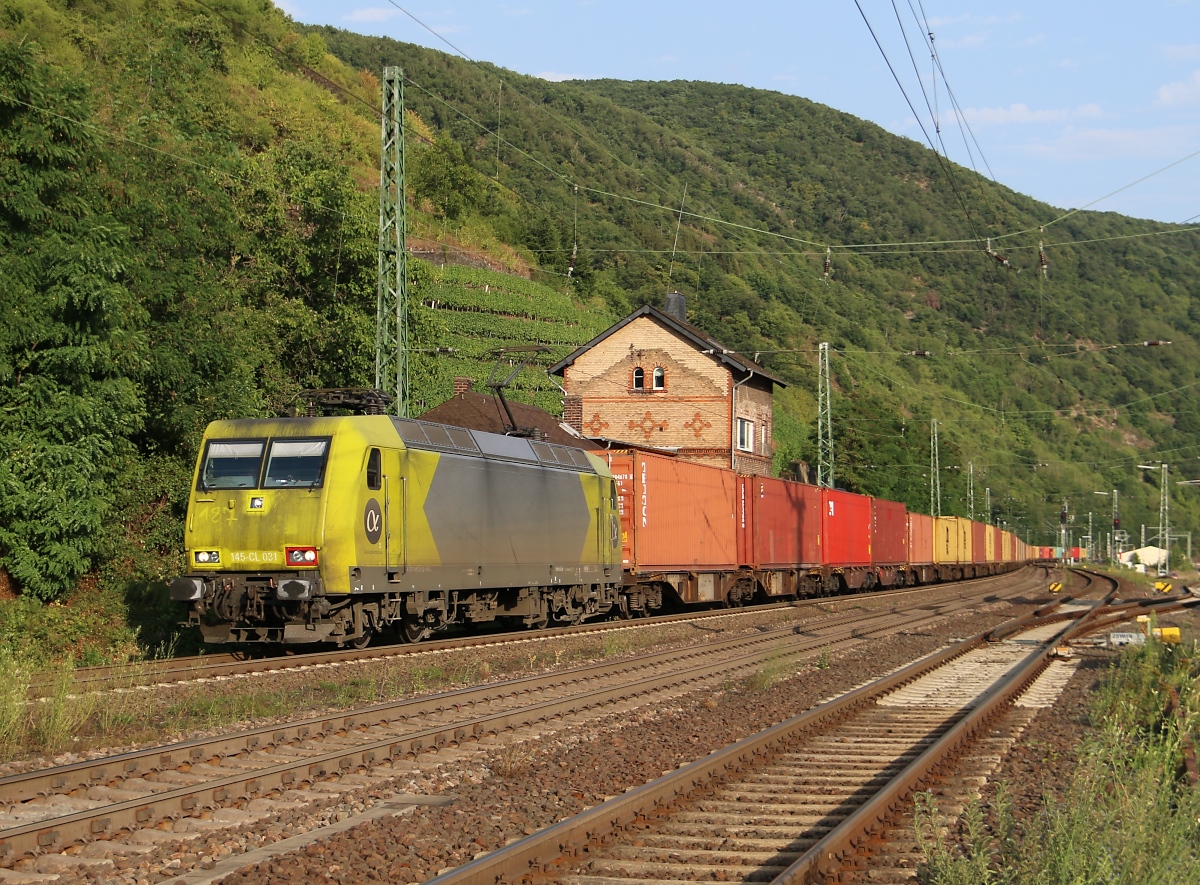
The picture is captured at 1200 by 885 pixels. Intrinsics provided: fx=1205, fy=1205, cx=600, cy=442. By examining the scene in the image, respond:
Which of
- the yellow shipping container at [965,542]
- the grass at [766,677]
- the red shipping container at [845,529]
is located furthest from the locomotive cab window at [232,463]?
the yellow shipping container at [965,542]

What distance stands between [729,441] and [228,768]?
4708 cm

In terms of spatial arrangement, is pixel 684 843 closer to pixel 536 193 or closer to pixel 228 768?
pixel 228 768

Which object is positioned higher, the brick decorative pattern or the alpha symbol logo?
the brick decorative pattern

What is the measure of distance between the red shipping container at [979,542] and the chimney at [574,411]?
73.9 ft

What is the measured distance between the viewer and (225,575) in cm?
1633

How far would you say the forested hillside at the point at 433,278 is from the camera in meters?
21.6

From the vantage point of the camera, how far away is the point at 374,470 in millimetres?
16641

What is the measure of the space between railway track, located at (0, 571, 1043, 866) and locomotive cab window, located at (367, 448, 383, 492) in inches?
143

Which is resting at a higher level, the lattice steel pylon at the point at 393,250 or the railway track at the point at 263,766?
the lattice steel pylon at the point at 393,250

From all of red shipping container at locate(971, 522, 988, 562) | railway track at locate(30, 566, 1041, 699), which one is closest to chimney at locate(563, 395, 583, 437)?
red shipping container at locate(971, 522, 988, 562)

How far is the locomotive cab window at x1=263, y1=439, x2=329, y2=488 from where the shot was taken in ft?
53.2

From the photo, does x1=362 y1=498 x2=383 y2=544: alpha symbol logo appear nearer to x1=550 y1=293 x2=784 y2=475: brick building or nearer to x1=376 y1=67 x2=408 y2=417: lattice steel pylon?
x1=376 y1=67 x2=408 y2=417: lattice steel pylon

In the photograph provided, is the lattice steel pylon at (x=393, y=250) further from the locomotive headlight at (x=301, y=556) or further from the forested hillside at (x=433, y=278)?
the locomotive headlight at (x=301, y=556)

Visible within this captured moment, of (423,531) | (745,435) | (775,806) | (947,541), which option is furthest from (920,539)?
(775,806)
